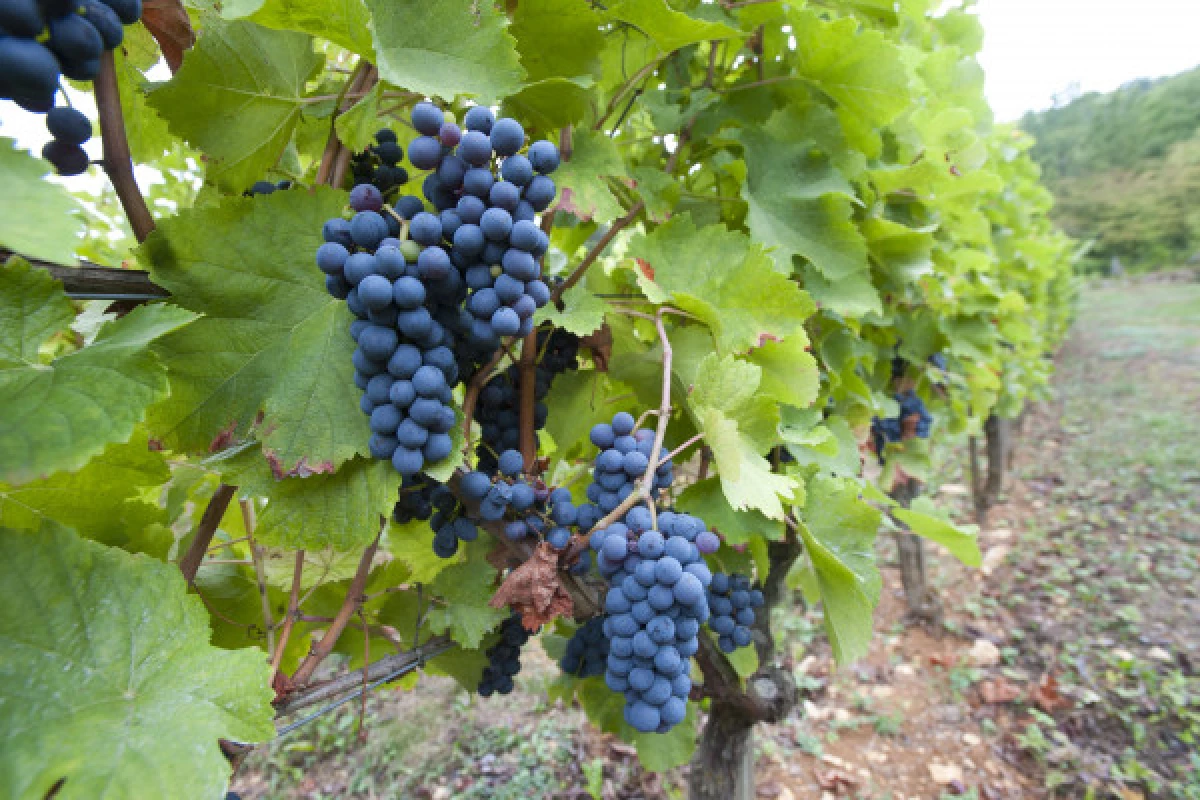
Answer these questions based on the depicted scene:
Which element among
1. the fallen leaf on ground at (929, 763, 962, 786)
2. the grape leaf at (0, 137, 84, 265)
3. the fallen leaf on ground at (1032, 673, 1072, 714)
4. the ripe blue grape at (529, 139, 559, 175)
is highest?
the ripe blue grape at (529, 139, 559, 175)

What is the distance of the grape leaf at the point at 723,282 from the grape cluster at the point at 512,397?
238 millimetres

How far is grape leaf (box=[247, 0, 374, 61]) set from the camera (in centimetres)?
76

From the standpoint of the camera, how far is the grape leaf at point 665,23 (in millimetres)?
1037

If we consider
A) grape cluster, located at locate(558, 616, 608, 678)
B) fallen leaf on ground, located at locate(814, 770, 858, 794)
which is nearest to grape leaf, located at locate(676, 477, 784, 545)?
grape cluster, located at locate(558, 616, 608, 678)

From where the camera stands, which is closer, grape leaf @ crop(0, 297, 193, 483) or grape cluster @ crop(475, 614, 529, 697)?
grape leaf @ crop(0, 297, 193, 483)

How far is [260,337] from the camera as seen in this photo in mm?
890

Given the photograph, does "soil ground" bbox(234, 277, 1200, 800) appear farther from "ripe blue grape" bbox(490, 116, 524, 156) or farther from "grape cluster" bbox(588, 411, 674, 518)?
"ripe blue grape" bbox(490, 116, 524, 156)

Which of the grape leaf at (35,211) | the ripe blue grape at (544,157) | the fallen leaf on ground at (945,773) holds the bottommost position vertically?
the fallen leaf on ground at (945,773)

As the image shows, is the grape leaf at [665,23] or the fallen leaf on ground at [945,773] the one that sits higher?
the grape leaf at [665,23]

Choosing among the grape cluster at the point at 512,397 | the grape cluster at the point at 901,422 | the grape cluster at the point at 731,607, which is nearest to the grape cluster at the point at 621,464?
the grape cluster at the point at 512,397

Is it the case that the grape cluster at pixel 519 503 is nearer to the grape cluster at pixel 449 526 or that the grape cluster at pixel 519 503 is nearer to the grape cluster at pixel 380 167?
the grape cluster at pixel 449 526

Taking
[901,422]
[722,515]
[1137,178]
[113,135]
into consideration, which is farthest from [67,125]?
[1137,178]

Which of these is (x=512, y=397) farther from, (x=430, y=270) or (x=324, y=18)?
(x=324, y=18)

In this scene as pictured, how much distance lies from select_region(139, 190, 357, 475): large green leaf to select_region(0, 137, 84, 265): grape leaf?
290 millimetres
